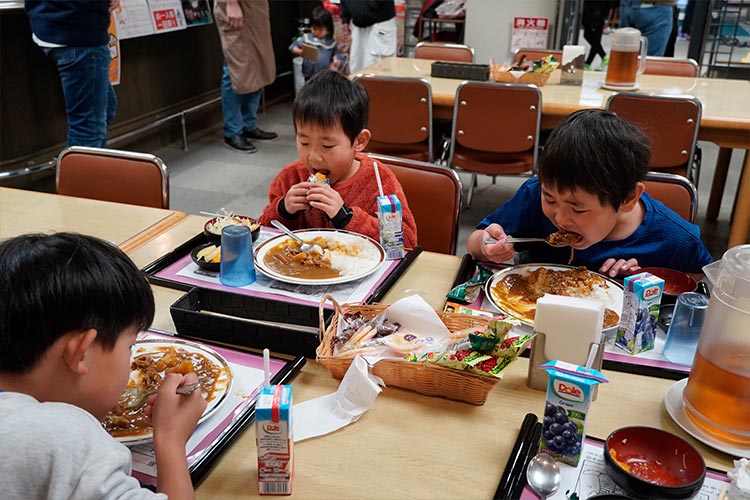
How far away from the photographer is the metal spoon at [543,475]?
90cm

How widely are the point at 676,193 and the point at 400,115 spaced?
1.76 meters

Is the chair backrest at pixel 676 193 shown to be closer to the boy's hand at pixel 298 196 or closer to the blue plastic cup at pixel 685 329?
the blue plastic cup at pixel 685 329

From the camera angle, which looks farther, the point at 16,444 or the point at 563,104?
the point at 563,104

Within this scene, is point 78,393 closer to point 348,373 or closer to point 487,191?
point 348,373

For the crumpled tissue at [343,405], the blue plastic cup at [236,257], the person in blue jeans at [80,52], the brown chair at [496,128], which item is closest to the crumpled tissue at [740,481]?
the crumpled tissue at [343,405]

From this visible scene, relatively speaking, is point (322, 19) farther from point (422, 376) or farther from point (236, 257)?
point (422, 376)

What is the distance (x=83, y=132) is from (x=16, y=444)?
3355 millimetres

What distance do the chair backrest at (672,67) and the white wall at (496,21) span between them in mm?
1517

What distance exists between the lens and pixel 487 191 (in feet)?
15.0

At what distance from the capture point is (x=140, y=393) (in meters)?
1.07

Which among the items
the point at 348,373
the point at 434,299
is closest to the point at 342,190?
the point at 434,299

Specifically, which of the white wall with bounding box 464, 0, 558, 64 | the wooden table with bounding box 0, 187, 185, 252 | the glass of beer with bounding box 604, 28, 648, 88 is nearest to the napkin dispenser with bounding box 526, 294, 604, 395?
the wooden table with bounding box 0, 187, 185, 252

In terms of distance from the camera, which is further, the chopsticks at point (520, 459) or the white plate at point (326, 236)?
the white plate at point (326, 236)

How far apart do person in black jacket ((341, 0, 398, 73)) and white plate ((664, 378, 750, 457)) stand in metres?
5.04
